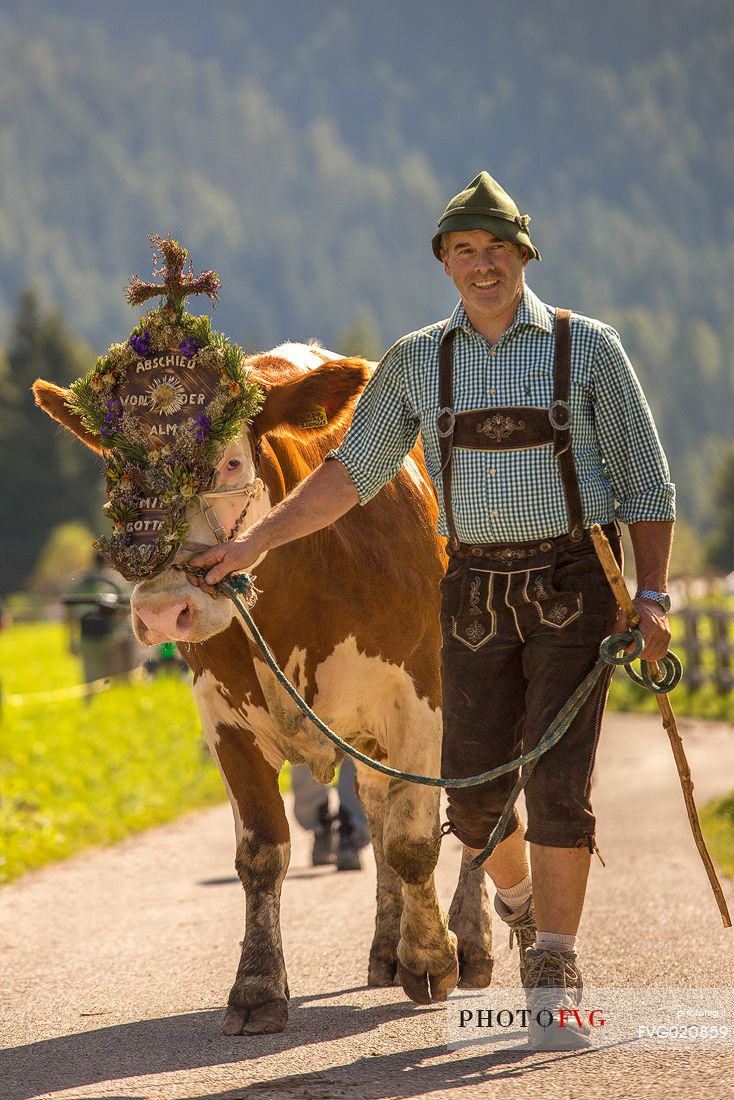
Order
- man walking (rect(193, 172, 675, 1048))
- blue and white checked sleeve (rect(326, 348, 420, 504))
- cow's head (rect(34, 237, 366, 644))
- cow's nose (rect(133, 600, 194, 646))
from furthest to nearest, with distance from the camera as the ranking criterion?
blue and white checked sleeve (rect(326, 348, 420, 504)) < cow's head (rect(34, 237, 366, 644)) < cow's nose (rect(133, 600, 194, 646)) < man walking (rect(193, 172, 675, 1048))

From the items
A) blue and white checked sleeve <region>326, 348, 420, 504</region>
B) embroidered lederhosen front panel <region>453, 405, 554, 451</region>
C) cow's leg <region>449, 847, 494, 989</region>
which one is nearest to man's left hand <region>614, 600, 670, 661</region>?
embroidered lederhosen front panel <region>453, 405, 554, 451</region>

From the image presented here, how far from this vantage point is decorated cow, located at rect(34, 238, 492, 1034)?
5379 millimetres

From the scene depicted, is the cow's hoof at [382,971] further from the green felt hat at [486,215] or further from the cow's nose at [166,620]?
the green felt hat at [486,215]

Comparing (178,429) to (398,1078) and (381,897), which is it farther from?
(381,897)

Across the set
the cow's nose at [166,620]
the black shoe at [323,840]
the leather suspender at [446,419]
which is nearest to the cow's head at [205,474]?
the cow's nose at [166,620]

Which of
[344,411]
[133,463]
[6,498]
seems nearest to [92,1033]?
[133,463]

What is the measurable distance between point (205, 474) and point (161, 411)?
0.91 feet

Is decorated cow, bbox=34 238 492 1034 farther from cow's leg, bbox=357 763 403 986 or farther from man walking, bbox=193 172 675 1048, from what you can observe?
man walking, bbox=193 172 675 1048

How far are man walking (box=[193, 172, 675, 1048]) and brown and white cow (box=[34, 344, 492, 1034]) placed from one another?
717mm

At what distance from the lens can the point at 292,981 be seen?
21.0ft

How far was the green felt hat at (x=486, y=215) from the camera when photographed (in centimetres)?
504

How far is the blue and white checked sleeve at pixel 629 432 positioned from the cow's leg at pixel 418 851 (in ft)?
4.84

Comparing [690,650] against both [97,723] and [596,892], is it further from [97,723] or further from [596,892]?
[596,892]

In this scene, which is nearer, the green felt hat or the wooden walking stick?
the wooden walking stick
